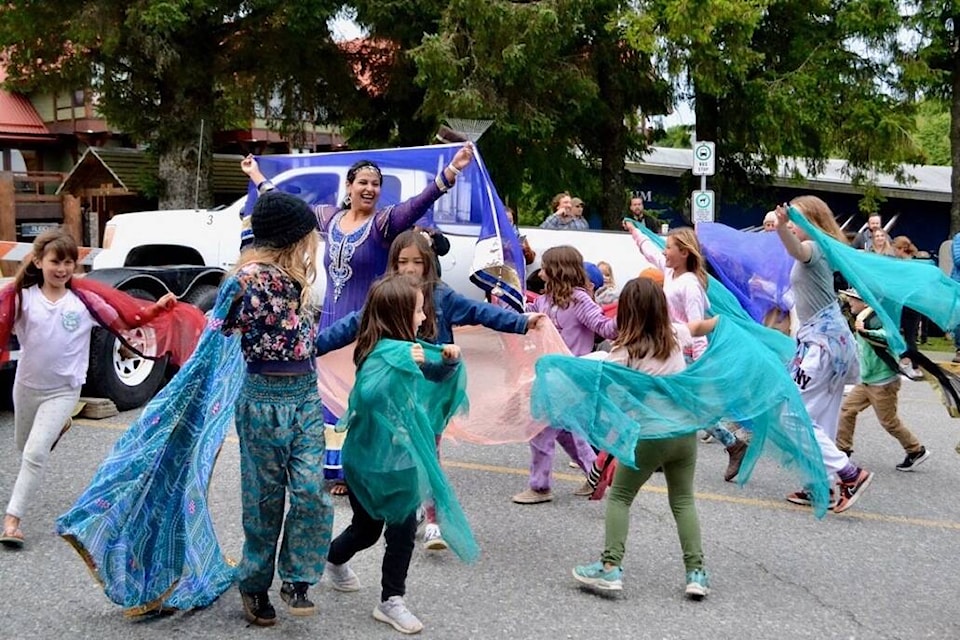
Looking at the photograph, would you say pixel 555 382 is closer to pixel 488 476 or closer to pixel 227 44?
pixel 488 476

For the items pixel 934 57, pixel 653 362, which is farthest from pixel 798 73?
pixel 653 362

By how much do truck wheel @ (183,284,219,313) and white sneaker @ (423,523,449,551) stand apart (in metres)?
5.12

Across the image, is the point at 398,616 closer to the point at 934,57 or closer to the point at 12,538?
the point at 12,538

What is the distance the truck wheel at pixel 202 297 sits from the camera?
Result: 9.75 meters

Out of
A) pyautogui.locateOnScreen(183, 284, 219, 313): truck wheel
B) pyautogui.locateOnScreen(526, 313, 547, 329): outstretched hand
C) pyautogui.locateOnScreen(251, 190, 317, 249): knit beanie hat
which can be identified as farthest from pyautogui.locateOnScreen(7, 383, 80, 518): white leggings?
pyautogui.locateOnScreen(183, 284, 219, 313): truck wheel

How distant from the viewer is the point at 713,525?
19.3 feet

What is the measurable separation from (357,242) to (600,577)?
2159mm

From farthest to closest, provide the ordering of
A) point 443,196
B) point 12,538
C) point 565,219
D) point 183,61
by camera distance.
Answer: point 183,61 < point 565,219 < point 443,196 < point 12,538

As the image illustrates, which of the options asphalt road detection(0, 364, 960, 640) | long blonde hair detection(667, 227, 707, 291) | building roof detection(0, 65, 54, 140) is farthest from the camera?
building roof detection(0, 65, 54, 140)

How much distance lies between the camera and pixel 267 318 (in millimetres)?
4020

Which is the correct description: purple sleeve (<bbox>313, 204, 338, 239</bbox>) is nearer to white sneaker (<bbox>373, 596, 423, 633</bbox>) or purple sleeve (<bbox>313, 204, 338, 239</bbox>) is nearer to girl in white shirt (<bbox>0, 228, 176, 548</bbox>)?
girl in white shirt (<bbox>0, 228, 176, 548</bbox>)

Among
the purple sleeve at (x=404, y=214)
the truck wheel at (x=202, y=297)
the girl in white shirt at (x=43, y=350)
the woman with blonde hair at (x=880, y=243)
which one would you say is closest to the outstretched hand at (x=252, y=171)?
the purple sleeve at (x=404, y=214)

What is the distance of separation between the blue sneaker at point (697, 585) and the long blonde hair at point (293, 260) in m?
2.07

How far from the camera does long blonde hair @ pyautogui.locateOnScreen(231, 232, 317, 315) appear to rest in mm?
Result: 4090
